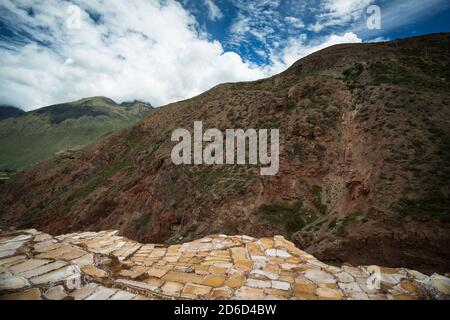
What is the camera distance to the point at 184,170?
24594 mm

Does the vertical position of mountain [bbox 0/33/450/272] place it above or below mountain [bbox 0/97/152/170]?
below

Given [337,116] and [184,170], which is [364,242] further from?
[184,170]

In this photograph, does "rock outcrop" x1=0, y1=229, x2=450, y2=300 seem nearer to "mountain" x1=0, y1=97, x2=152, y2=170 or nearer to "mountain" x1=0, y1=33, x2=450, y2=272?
"mountain" x1=0, y1=33, x2=450, y2=272

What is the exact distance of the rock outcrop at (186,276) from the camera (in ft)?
14.7

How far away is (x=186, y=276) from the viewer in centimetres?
545

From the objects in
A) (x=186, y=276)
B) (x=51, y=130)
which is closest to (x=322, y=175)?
(x=186, y=276)

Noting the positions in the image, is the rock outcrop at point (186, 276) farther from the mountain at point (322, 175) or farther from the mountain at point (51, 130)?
the mountain at point (51, 130)

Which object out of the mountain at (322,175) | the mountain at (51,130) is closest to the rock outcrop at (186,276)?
the mountain at (322,175)

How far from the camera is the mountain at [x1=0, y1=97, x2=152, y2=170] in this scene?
134 metres

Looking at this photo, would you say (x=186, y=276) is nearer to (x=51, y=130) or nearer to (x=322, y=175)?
(x=322, y=175)

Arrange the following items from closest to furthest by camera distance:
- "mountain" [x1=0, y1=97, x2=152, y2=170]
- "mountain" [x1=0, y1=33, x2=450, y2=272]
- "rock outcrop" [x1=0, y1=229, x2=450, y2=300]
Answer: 1. "rock outcrop" [x1=0, y1=229, x2=450, y2=300]
2. "mountain" [x1=0, y1=33, x2=450, y2=272]
3. "mountain" [x1=0, y1=97, x2=152, y2=170]

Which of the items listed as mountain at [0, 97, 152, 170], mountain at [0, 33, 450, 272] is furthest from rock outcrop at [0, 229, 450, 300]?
mountain at [0, 97, 152, 170]

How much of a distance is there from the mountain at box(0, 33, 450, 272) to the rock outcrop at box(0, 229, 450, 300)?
3.01 meters

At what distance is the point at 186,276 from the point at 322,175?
14147 mm
